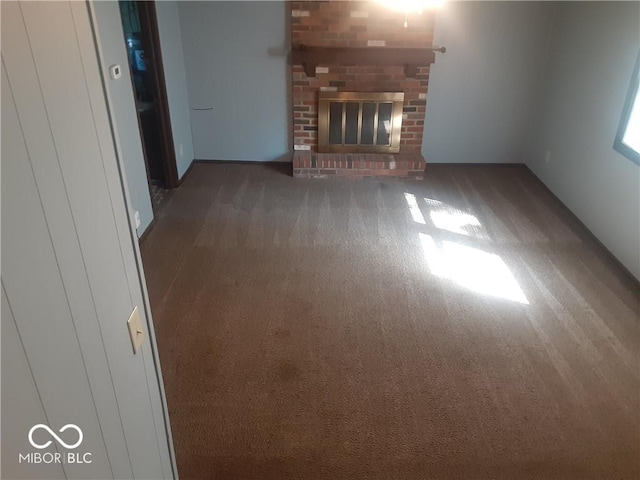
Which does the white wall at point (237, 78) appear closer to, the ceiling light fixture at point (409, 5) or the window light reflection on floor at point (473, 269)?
the ceiling light fixture at point (409, 5)

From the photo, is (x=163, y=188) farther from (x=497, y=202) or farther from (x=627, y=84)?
(x=627, y=84)

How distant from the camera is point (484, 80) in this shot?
15.7 feet

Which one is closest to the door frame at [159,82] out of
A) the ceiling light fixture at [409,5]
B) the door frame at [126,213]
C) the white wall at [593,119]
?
the ceiling light fixture at [409,5]

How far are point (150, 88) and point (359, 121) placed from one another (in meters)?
1.96

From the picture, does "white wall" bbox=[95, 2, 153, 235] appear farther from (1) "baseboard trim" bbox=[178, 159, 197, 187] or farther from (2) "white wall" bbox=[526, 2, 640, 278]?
(2) "white wall" bbox=[526, 2, 640, 278]

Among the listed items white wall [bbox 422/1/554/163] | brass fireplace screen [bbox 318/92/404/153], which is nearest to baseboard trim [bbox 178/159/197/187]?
brass fireplace screen [bbox 318/92/404/153]

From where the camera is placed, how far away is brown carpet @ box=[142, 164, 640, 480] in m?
2.11

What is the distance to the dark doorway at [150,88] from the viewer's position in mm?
3850

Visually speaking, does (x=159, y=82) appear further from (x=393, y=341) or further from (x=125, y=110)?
(x=393, y=341)

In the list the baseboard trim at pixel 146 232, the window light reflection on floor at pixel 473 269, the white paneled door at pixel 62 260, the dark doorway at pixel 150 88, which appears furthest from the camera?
the dark doorway at pixel 150 88

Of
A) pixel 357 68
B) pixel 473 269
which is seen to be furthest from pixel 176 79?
pixel 473 269

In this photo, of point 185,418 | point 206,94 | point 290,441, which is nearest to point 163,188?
point 206,94

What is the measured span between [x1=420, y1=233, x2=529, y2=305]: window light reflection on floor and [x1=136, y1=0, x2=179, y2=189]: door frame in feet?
7.82

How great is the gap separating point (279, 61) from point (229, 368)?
321 centimetres
